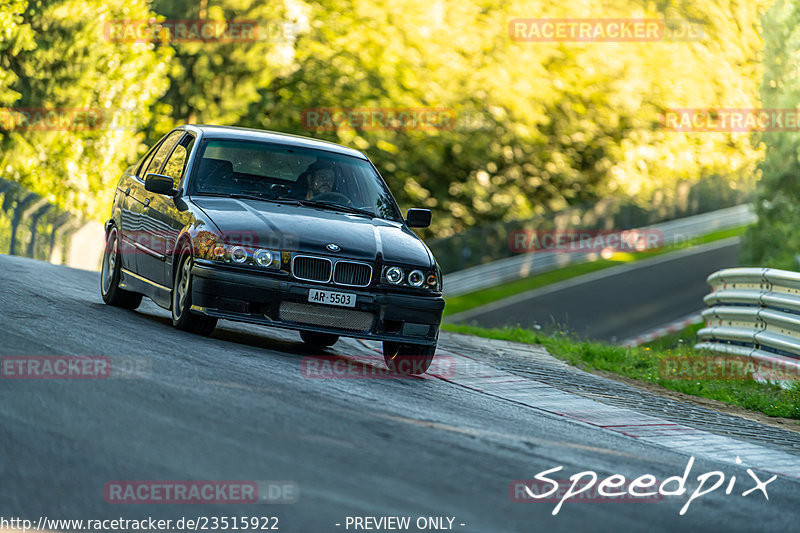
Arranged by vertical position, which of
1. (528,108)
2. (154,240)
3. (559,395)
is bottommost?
(559,395)

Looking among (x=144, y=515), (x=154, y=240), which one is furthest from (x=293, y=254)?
(x=144, y=515)

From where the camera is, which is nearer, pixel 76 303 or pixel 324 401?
pixel 324 401

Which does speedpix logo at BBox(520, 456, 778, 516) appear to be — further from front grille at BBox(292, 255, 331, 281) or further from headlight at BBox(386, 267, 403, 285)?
front grille at BBox(292, 255, 331, 281)

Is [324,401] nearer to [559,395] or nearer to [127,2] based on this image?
[559,395]

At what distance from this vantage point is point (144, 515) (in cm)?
471

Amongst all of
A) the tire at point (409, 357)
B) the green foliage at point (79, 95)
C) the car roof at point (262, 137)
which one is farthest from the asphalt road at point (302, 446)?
the green foliage at point (79, 95)

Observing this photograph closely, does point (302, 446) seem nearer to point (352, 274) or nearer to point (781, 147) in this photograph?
point (352, 274)

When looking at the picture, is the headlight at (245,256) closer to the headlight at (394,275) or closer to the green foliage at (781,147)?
the headlight at (394,275)

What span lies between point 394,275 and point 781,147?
56.9 ft

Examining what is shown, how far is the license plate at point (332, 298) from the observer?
8977mm

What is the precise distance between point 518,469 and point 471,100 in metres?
35.1

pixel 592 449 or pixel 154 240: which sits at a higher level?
pixel 154 240

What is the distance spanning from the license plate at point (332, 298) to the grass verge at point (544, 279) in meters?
24.6

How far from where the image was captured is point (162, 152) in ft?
37.0
